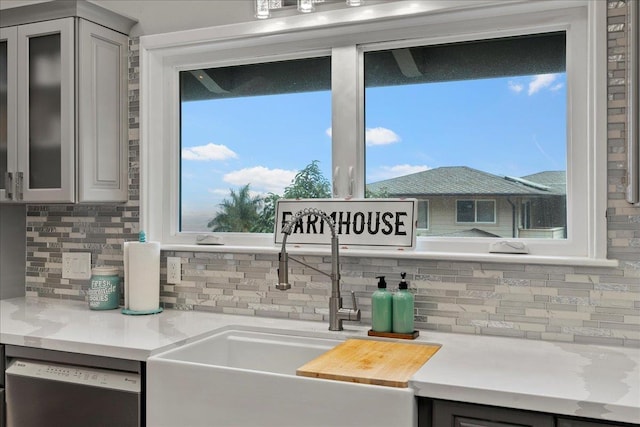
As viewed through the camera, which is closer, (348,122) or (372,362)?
(372,362)

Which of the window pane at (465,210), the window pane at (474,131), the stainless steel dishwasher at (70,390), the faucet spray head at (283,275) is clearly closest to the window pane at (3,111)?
the stainless steel dishwasher at (70,390)

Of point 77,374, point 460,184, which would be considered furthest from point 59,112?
point 460,184

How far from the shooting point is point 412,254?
7.24 feet

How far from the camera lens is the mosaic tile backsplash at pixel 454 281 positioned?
1.94 m

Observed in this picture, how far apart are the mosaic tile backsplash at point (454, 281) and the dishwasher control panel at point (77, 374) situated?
683mm

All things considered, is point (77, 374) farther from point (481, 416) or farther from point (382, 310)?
point (481, 416)

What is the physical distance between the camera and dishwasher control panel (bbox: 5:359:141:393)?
1921 millimetres

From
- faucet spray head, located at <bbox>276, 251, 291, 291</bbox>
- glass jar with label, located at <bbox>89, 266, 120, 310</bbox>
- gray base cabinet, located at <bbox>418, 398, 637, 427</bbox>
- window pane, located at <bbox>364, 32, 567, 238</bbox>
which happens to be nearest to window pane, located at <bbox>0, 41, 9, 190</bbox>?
glass jar with label, located at <bbox>89, 266, 120, 310</bbox>

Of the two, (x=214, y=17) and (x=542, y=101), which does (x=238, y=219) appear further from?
(x=542, y=101)

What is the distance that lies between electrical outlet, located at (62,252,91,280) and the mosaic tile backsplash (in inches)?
1.2

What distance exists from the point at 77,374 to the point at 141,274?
60 cm

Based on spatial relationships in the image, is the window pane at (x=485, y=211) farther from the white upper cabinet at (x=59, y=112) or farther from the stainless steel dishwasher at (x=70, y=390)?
the white upper cabinet at (x=59, y=112)

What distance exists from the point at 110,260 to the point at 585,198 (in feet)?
6.73

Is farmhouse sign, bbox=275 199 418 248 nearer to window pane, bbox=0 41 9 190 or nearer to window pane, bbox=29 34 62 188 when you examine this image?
window pane, bbox=29 34 62 188
